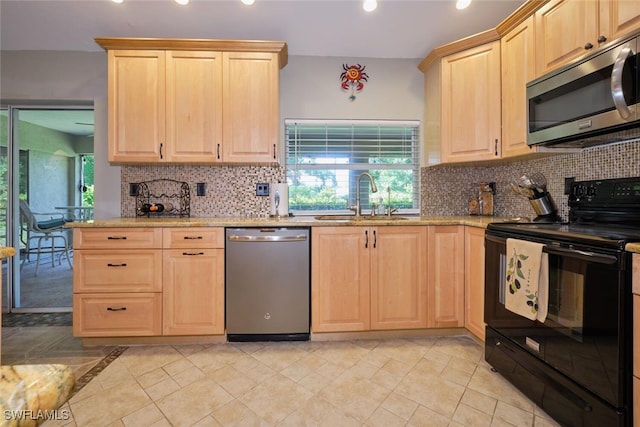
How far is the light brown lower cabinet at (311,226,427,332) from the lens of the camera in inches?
88.2

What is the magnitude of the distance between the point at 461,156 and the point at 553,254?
4.07 feet

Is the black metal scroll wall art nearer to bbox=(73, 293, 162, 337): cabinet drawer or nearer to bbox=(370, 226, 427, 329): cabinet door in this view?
bbox=(73, 293, 162, 337): cabinet drawer

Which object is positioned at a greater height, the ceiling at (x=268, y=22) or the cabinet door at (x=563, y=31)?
the ceiling at (x=268, y=22)

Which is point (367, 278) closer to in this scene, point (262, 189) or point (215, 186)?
point (262, 189)

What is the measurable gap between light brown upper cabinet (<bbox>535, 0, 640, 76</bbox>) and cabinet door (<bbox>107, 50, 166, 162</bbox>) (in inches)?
106

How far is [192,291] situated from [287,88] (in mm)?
1956

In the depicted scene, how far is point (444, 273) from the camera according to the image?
229 centimetres

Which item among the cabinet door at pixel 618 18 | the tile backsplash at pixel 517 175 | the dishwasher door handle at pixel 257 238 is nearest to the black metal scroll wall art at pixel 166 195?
the dishwasher door handle at pixel 257 238

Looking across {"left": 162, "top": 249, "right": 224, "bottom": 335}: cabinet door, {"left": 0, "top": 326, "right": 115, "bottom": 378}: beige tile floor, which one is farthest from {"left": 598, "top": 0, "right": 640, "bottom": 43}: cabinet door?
{"left": 0, "top": 326, "right": 115, "bottom": 378}: beige tile floor

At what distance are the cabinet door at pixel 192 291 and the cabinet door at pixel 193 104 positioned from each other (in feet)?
2.68

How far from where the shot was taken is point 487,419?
147 centimetres

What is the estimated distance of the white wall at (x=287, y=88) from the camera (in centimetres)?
274

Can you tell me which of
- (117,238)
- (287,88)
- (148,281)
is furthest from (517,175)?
(117,238)

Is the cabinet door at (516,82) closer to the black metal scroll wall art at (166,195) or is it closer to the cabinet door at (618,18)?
the cabinet door at (618,18)
